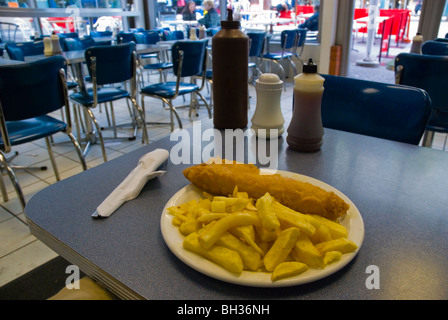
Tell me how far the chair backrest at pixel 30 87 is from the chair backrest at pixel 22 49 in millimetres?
1826

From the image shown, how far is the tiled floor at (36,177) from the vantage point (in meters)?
1.72

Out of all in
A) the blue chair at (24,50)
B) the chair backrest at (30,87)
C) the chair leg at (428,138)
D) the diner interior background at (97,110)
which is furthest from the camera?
the blue chair at (24,50)

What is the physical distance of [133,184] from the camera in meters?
0.78

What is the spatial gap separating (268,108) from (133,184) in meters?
0.51

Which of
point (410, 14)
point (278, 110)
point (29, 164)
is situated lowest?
point (29, 164)

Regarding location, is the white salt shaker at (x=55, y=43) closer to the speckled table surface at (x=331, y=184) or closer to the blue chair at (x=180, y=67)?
the blue chair at (x=180, y=67)

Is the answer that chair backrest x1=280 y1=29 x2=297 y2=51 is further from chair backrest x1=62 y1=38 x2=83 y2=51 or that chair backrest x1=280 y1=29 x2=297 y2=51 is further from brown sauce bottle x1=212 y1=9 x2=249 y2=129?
brown sauce bottle x1=212 y1=9 x2=249 y2=129

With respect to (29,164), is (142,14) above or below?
above

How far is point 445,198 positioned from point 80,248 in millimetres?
767

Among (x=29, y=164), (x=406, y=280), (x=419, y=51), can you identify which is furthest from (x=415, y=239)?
(x=29, y=164)

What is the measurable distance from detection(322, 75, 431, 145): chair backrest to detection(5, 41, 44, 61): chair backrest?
3298 millimetres

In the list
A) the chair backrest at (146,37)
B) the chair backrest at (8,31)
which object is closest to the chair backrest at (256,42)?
the chair backrest at (146,37)

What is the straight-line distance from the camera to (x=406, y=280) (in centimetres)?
51
